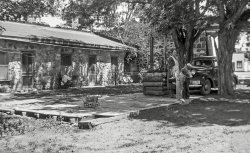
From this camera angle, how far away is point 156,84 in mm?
15031

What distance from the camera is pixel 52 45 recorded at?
21.3 metres

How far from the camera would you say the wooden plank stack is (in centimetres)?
1486

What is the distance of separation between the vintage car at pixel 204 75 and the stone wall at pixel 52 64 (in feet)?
31.3

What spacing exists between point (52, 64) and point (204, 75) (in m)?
10.5

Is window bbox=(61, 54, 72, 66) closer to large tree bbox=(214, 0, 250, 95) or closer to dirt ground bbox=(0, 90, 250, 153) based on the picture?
large tree bbox=(214, 0, 250, 95)

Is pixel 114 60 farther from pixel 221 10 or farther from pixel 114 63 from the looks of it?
pixel 221 10

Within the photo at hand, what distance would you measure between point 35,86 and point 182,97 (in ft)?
36.2

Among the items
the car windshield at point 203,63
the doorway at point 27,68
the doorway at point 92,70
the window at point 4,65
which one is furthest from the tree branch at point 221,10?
the doorway at point 92,70

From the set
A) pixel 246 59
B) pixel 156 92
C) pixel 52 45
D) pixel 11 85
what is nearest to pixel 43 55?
pixel 52 45

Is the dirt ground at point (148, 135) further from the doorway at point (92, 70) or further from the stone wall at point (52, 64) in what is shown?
the doorway at point (92, 70)

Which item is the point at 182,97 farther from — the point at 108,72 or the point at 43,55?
the point at 108,72

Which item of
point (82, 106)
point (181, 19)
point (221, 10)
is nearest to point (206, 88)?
point (181, 19)

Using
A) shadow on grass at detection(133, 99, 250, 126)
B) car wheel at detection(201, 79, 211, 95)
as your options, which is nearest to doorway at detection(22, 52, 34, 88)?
car wheel at detection(201, 79, 211, 95)

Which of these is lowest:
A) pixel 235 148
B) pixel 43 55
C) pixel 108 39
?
pixel 235 148
